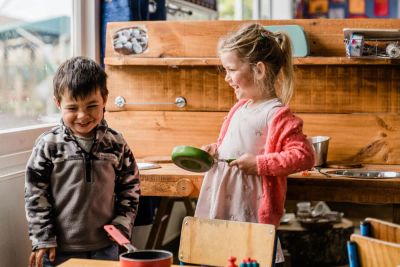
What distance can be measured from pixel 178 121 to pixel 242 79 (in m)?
0.74

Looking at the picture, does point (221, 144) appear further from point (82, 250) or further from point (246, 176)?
point (82, 250)

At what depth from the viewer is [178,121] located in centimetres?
307

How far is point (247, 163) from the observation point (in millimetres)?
2264

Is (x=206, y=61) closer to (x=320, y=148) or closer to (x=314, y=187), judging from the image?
(x=320, y=148)

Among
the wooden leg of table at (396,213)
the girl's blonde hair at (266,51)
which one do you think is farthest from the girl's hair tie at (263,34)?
the wooden leg of table at (396,213)

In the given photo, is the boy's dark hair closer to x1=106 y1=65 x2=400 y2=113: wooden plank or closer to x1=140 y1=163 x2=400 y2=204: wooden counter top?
x1=140 y1=163 x2=400 y2=204: wooden counter top

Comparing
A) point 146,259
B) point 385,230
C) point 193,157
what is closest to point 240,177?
point 193,157

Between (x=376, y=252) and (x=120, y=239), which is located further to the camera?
(x=120, y=239)

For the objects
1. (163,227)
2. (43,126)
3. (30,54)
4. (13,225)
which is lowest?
(163,227)

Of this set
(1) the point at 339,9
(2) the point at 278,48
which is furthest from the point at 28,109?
(1) the point at 339,9

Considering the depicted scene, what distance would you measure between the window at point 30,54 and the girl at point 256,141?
0.93 meters

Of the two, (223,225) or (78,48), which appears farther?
(78,48)

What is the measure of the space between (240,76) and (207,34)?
70cm

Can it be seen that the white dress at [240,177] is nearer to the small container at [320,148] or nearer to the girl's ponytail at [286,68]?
the girl's ponytail at [286,68]
